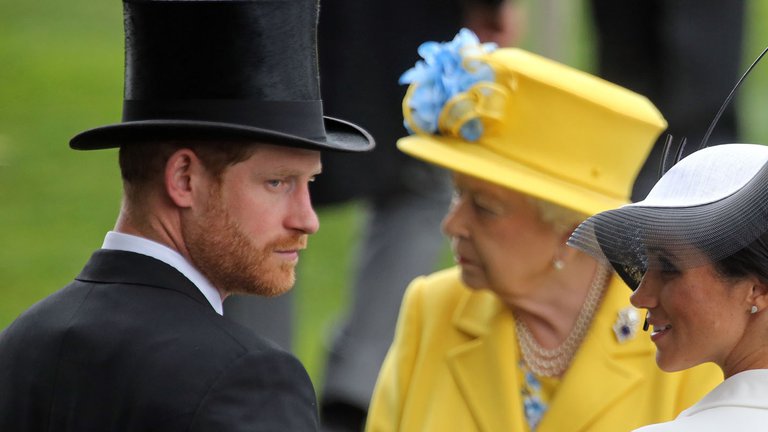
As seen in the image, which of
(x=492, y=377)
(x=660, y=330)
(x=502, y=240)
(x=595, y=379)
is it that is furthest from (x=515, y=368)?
(x=660, y=330)

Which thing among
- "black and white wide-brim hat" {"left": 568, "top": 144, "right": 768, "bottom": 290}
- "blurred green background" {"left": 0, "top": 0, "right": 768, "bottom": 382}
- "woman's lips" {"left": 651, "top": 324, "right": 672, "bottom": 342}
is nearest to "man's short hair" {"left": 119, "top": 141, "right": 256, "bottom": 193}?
"black and white wide-brim hat" {"left": 568, "top": 144, "right": 768, "bottom": 290}

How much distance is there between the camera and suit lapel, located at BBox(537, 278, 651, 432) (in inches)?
141

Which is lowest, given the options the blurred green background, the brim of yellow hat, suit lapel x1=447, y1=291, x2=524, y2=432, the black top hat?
the blurred green background

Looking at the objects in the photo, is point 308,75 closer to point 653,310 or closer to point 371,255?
point 653,310

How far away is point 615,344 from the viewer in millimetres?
3662

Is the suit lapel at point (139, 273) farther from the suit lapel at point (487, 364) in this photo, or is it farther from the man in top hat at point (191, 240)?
the suit lapel at point (487, 364)

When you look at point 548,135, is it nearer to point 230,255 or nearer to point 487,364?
point 487,364

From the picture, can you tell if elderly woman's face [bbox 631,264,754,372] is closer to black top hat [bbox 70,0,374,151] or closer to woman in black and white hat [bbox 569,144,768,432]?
woman in black and white hat [bbox 569,144,768,432]

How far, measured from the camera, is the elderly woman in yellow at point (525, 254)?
3.62 metres

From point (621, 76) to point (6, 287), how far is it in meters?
3.29

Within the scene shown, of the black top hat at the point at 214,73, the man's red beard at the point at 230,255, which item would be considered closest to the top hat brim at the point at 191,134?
the black top hat at the point at 214,73

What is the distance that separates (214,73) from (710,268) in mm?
1045

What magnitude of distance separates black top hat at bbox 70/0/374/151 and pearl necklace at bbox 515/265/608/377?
105 centimetres

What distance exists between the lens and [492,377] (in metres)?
3.72
